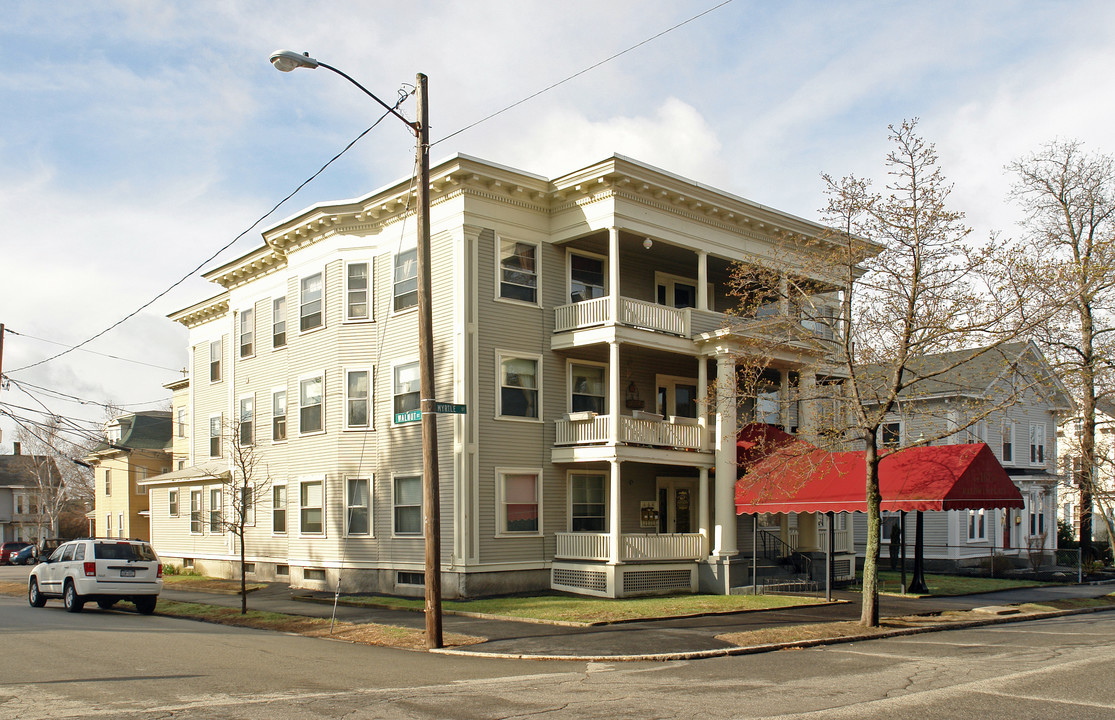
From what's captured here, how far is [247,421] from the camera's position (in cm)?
3381

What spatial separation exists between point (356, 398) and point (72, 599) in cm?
874

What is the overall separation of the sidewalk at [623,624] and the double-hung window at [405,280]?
8.24 metres

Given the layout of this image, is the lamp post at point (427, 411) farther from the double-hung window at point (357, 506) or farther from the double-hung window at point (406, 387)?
the double-hung window at point (357, 506)

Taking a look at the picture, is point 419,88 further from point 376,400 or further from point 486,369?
point 376,400

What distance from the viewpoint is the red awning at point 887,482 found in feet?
72.2

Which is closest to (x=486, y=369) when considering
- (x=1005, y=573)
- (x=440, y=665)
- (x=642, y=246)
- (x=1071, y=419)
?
(x=642, y=246)

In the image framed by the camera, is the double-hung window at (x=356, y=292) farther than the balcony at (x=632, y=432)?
Yes

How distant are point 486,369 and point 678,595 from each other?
7668 mm

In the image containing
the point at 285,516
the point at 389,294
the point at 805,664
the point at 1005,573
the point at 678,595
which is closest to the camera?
the point at 805,664

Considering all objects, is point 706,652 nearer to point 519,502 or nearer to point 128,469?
point 519,502

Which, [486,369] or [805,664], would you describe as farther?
[486,369]

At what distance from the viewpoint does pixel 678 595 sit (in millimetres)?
24453

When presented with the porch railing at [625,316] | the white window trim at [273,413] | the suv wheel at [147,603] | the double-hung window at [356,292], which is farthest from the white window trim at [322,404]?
the porch railing at [625,316]

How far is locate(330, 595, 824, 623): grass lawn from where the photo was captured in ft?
64.2
